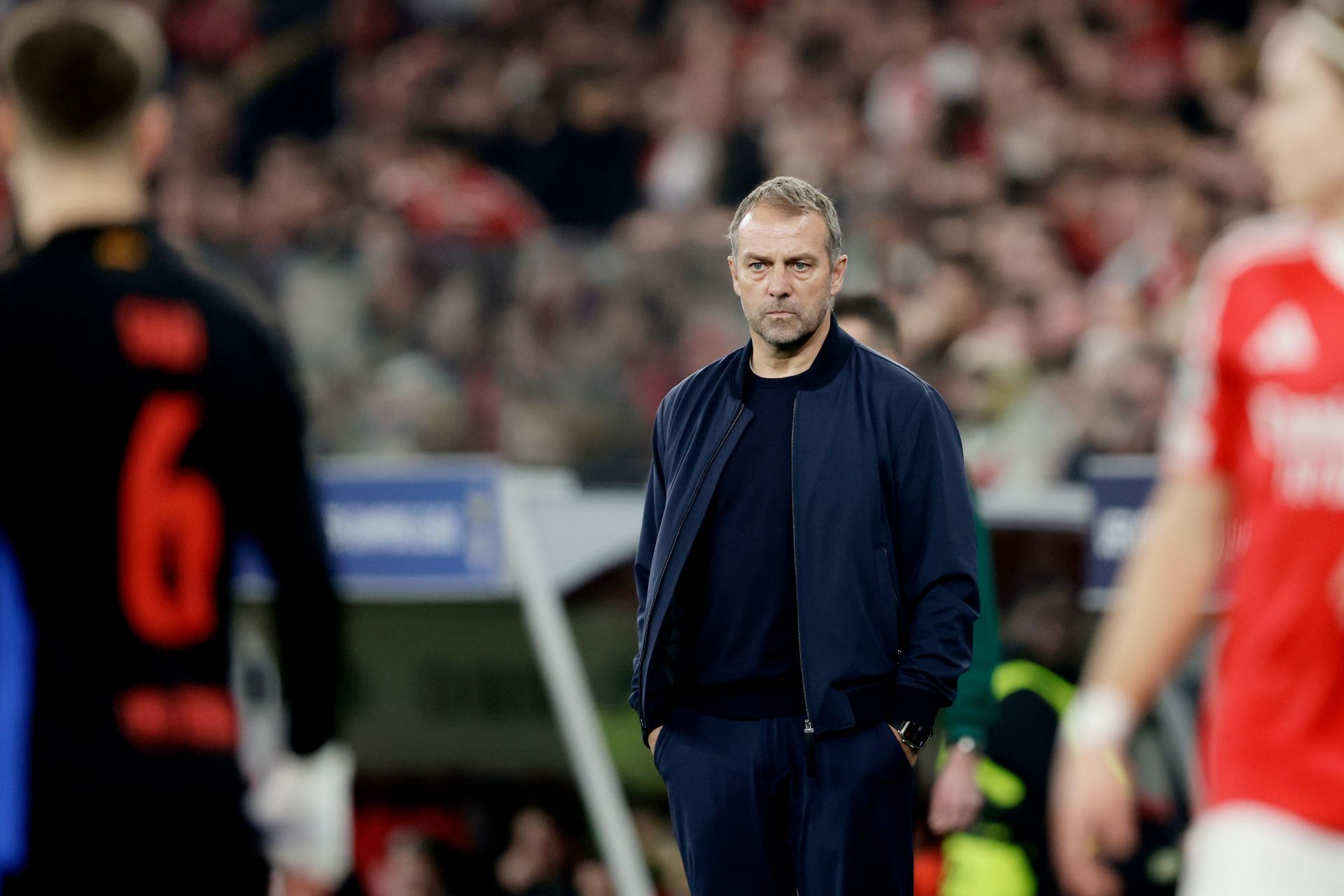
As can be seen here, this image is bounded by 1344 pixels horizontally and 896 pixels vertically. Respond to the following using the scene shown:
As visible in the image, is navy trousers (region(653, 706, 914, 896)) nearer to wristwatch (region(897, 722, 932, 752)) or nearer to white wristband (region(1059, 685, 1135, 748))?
wristwatch (region(897, 722, 932, 752))

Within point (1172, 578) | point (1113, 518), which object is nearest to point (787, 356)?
point (1172, 578)

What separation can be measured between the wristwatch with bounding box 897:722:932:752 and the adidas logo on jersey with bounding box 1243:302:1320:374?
170 centimetres

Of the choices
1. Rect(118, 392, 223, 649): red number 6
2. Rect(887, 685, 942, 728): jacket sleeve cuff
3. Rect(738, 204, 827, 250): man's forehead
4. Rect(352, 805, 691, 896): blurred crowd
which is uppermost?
Rect(738, 204, 827, 250): man's forehead

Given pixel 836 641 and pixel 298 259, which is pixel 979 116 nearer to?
pixel 298 259

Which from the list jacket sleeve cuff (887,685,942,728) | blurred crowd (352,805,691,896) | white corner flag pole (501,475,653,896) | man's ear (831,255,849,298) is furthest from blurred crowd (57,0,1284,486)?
jacket sleeve cuff (887,685,942,728)

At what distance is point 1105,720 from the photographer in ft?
9.07

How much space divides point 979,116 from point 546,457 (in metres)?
3.76

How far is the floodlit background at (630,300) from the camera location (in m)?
8.08

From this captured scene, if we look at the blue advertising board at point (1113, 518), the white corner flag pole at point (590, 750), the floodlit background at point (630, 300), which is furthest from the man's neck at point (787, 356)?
the white corner flag pole at point (590, 750)

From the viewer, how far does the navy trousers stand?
417 cm

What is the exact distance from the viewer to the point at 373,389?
879 centimetres

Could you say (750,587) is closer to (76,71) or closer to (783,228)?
(783,228)

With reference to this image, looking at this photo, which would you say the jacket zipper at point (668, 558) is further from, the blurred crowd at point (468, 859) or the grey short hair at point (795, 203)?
the blurred crowd at point (468, 859)

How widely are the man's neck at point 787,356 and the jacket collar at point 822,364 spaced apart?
13 mm
